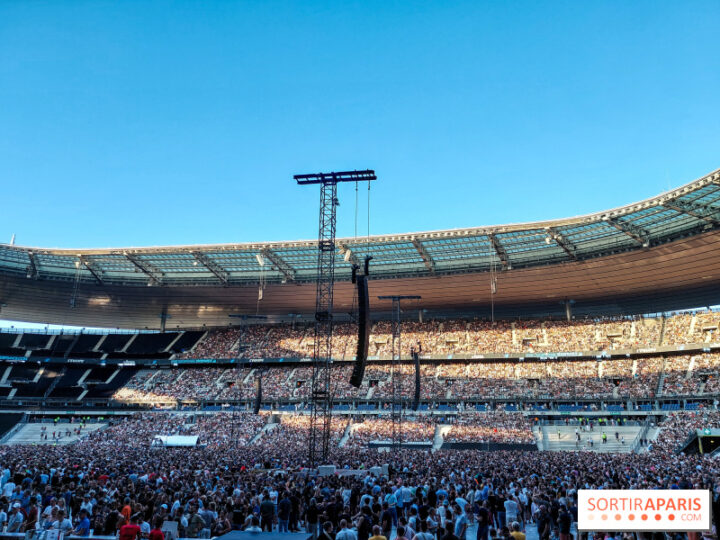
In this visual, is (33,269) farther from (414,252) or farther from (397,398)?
(397,398)

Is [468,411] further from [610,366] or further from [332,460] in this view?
[332,460]

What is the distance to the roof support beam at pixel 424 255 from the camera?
1825 inches

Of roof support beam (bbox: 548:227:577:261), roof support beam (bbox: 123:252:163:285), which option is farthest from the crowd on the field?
roof support beam (bbox: 123:252:163:285)

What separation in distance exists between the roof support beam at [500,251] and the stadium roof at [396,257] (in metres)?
0.10

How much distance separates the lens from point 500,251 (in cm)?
4728

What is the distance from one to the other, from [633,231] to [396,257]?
1929 cm

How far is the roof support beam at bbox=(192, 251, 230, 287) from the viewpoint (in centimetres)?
5075

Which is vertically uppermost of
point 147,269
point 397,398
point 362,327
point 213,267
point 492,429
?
point 213,267

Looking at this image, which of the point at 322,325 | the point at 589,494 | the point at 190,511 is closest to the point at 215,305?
the point at 322,325

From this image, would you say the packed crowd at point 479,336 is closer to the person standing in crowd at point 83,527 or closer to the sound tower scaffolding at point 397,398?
the sound tower scaffolding at point 397,398

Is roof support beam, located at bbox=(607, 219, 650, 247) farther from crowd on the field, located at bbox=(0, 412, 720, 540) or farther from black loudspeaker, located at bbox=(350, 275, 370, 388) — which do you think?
black loudspeaker, located at bbox=(350, 275, 370, 388)

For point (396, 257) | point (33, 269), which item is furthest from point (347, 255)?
point (33, 269)

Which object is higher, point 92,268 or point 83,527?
point 92,268

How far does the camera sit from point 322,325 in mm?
65750
